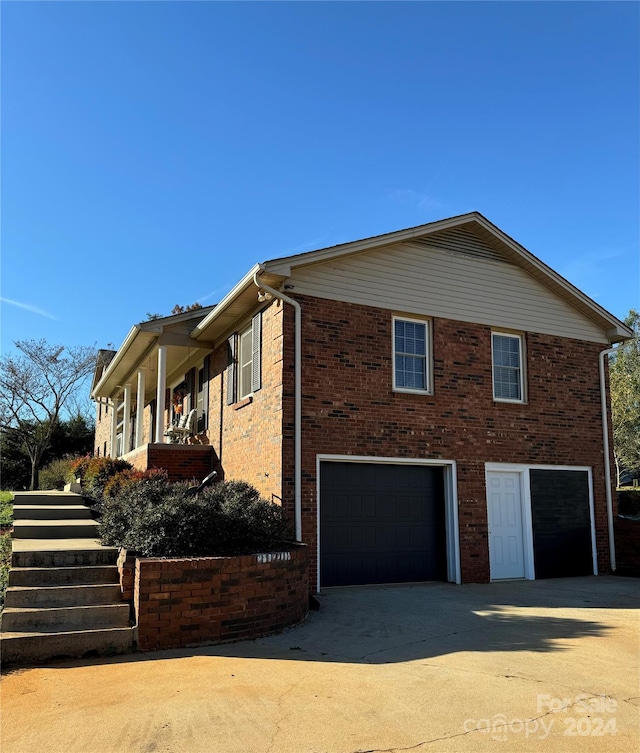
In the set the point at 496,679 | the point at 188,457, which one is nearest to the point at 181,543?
the point at 496,679

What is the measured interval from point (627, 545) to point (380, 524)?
18.9 ft

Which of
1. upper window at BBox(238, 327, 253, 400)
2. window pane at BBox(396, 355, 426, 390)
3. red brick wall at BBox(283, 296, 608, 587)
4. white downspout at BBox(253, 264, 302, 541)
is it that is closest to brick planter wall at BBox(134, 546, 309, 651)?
white downspout at BBox(253, 264, 302, 541)

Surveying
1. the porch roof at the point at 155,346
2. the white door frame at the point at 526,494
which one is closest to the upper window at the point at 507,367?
the white door frame at the point at 526,494

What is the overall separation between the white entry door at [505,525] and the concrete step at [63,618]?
773 cm

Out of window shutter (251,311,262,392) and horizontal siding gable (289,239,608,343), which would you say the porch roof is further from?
horizontal siding gable (289,239,608,343)

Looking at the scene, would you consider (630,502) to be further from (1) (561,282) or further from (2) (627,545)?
(1) (561,282)

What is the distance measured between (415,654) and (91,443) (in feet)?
102

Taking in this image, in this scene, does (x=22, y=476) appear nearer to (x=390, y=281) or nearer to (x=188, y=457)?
(x=188, y=457)

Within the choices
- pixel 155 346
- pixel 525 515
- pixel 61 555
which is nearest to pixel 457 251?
pixel 525 515

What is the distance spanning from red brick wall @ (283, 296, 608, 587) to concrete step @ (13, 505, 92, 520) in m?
3.53

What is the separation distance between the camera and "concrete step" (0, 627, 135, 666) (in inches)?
249

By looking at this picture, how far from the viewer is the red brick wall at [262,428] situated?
10.9 m

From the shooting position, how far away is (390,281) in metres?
12.2

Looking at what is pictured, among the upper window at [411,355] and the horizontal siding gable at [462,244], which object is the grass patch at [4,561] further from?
the horizontal siding gable at [462,244]
